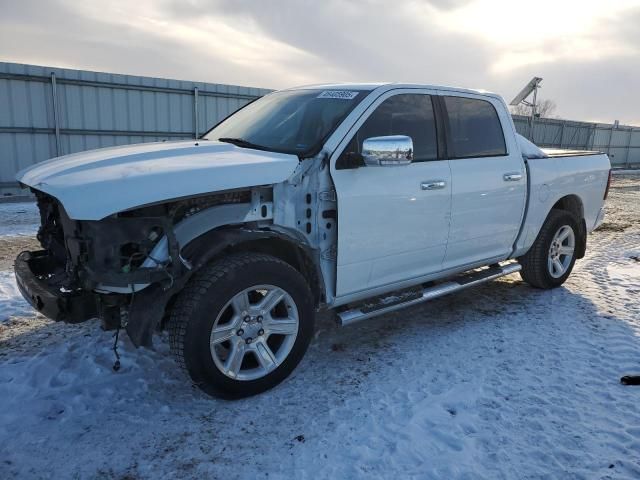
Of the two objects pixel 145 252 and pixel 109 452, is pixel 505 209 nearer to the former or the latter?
pixel 145 252

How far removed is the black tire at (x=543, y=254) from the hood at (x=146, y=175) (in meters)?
3.20

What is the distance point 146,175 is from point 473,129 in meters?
2.92

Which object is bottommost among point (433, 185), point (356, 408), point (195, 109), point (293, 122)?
point (356, 408)

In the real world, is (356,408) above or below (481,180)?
below

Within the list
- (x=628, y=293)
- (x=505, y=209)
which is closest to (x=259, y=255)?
(x=505, y=209)

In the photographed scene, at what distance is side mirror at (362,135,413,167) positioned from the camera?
3252 mm

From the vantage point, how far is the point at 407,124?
3939 mm

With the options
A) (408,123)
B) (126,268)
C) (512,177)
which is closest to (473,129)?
(512,177)

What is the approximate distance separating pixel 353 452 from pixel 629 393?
6.51 feet

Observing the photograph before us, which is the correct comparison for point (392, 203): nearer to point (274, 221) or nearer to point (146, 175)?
point (274, 221)

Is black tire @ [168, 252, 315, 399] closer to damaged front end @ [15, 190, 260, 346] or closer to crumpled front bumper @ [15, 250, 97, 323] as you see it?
damaged front end @ [15, 190, 260, 346]

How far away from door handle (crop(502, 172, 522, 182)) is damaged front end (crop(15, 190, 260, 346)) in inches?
102

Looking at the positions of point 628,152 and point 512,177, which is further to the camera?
point 628,152

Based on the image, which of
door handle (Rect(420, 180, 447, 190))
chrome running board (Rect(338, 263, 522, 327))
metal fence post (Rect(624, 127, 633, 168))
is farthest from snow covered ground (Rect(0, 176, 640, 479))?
metal fence post (Rect(624, 127, 633, 168))
